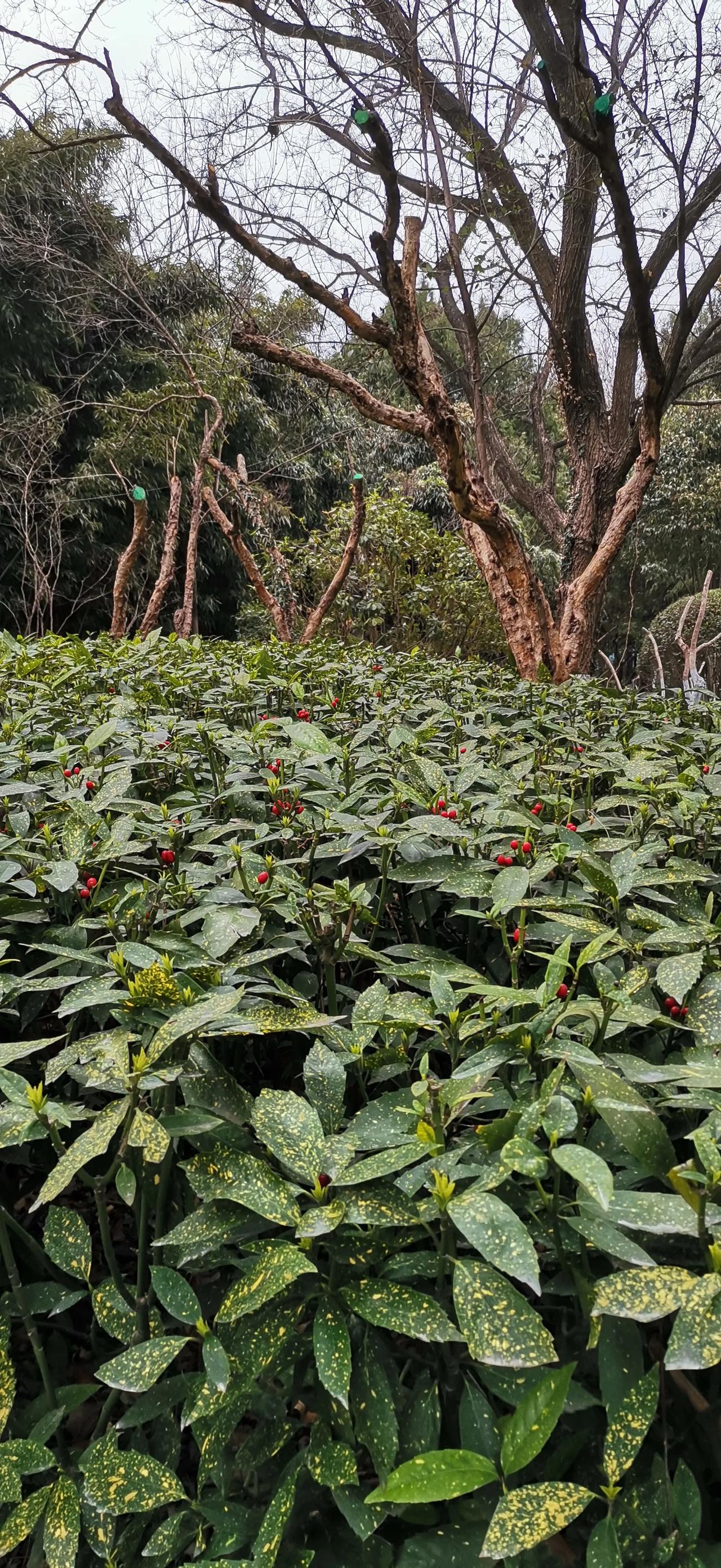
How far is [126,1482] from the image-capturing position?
671 millimetres

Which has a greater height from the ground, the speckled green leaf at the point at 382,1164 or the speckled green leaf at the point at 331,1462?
the speckled green leaf at the point at 382,1164

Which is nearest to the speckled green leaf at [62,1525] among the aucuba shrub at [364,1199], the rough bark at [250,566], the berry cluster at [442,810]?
the aucuba shrub at [364,1199]

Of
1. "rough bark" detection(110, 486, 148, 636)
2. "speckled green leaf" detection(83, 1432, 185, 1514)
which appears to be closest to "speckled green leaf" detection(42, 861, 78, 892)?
"speckled green leaf" detection(83, 1432, 185, 1514)

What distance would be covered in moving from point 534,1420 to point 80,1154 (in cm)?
35

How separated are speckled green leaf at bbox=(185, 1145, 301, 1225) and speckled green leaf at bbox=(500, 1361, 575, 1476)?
18cm

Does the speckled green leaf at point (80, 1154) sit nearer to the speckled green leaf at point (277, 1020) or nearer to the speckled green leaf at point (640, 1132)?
the speckled green leaf at point (277, 1020)

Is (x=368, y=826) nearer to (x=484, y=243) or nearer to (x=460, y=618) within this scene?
(x=484, y=243)

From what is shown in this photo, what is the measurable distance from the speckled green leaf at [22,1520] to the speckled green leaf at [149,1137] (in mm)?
281

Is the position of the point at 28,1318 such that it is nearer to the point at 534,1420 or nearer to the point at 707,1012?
the point at 534,1420

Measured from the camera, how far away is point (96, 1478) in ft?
2.22

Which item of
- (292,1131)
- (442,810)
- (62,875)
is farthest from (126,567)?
(292,1131)

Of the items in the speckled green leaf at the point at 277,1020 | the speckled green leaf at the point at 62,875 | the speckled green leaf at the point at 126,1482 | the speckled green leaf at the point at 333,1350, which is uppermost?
Result: the speckled green leaf at the point at 62,875

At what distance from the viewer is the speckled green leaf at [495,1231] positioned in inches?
21.6

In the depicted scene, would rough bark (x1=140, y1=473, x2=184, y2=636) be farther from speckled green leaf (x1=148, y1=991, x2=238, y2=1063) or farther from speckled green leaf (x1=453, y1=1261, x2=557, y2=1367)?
speckled green leaf (x1=453, y1=1261, x2=557, y2=1367)
